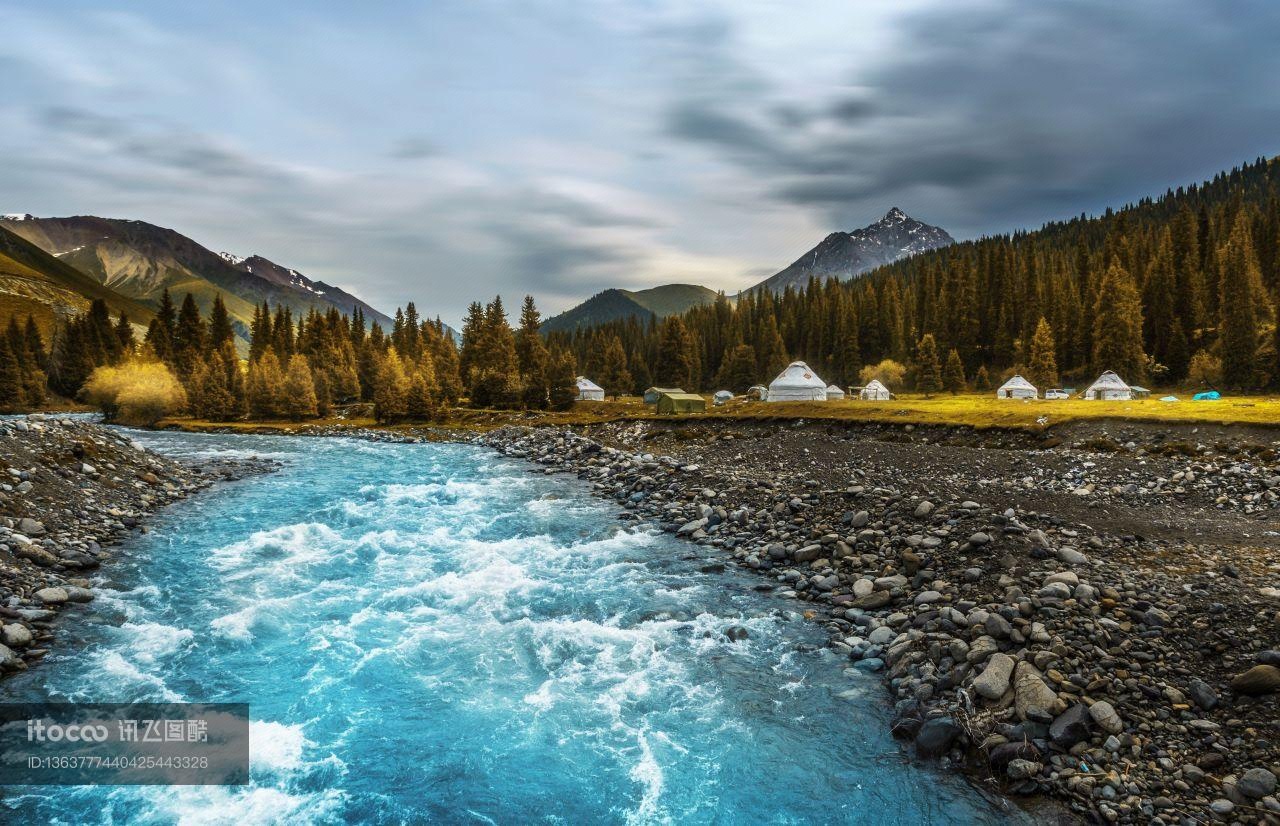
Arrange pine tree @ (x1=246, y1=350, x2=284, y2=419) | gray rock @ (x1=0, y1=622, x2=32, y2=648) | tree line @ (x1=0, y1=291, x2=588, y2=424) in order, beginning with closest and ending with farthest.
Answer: gray rock @ (x1=0, y1=622, x2=32, y2=648) < tree line @ (x1=0, y1=291, x2=588, y2=424) < pine tree @ (x1=246, y1=350, x2=284, y2=419)

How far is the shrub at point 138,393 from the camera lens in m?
73.1

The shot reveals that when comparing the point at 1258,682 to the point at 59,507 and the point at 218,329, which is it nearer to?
the point at 59,507

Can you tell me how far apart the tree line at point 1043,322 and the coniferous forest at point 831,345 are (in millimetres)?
256

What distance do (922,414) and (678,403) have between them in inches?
1087

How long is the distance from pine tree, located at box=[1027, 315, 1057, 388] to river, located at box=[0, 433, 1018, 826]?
70883 mm

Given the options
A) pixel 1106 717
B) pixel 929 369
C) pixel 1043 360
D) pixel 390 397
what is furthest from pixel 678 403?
pixel 1106 717

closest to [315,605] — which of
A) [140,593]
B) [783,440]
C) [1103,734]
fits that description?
[140,593]

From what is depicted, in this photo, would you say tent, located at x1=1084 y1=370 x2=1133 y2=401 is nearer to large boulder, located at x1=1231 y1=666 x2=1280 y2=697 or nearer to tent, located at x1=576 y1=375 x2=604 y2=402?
tent, located at x1=576 y1=375 x2=604 y2=402

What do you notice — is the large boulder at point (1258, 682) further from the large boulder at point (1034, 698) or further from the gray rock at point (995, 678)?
the gray rock at point (995, 678)

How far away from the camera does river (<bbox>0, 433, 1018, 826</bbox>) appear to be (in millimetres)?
8609

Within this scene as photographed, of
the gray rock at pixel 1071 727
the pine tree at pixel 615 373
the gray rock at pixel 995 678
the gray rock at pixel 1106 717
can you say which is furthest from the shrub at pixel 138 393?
the gray rock at pixel 1106 717

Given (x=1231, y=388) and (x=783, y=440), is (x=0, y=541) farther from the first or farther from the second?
(x=1231, y=388)

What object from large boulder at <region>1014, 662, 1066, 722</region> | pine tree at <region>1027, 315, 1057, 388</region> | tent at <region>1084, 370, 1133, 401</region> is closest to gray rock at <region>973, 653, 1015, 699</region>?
large boulder at <region>1014, 662, 1066, 722</region>

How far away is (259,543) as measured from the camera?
2119cm
